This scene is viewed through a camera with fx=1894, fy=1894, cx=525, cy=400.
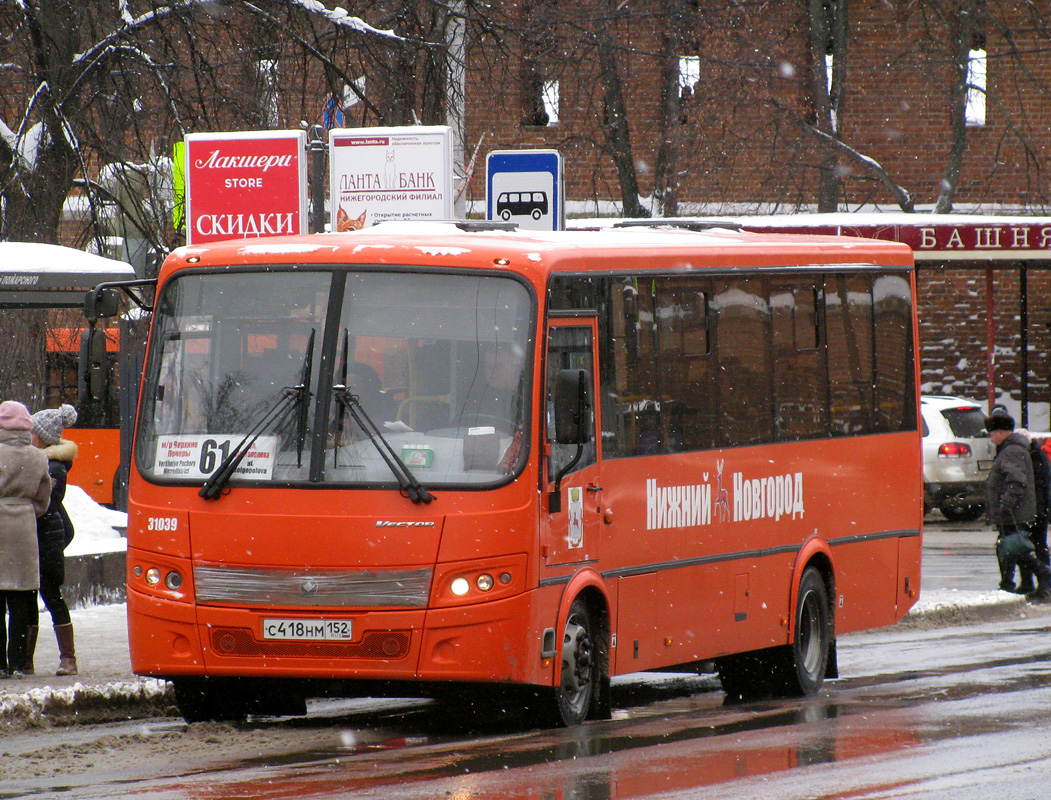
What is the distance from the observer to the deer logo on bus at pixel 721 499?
1113 cm

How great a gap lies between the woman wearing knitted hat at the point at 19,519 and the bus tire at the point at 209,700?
1560 mm

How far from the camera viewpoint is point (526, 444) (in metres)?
9.20

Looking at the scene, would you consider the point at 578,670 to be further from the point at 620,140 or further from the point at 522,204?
the point at 620,140

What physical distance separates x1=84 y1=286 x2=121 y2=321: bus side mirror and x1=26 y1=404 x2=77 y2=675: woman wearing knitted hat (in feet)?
4.98

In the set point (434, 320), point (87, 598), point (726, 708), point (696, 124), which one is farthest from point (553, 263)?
point (696, 124)

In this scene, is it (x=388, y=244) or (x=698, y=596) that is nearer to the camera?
(x=388, y=244)

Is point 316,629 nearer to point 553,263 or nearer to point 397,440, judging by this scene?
point 397,440

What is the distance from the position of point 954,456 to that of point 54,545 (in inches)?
655

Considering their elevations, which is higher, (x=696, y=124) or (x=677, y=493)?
(x=696, y=124)

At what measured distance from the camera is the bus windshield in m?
9.20

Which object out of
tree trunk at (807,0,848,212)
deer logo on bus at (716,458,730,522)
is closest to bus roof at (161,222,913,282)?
deer logo on bus at (716,458,730,522)

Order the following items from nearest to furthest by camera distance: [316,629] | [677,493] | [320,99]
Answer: [316,629], [677,493], [320,99]

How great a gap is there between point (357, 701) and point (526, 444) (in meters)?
3.05

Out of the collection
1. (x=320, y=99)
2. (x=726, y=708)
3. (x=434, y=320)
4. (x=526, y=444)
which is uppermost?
(x=320, y=99)
